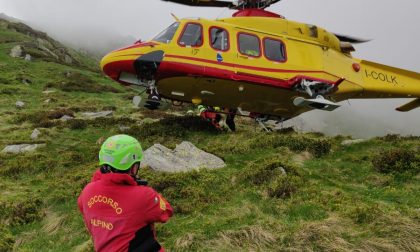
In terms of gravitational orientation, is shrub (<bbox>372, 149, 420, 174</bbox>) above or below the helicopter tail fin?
below

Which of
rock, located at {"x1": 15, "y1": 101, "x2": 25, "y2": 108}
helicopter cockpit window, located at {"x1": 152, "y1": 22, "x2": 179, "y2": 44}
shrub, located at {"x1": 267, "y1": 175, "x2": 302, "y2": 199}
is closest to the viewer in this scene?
shrub, located at {"x1": 267, "y1": 175, "x2": 302, "y2": 199}

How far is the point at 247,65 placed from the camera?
1435 cm

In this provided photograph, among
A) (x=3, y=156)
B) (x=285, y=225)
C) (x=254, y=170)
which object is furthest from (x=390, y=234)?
(x=3, y=156)

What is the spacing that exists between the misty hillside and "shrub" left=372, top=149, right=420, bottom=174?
3cm

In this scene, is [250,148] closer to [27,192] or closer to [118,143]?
[27,192]

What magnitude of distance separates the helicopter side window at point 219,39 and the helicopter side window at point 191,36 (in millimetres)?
396

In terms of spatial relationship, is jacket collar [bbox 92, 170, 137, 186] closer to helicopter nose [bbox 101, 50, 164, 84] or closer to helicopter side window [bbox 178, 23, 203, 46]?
helicopter nose [bbox 101, 50, 164, 84]

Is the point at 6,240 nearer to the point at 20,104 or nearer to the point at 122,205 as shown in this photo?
the point at 122,205

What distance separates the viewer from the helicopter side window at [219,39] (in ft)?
46.4

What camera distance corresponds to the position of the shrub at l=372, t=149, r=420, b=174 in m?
10.6

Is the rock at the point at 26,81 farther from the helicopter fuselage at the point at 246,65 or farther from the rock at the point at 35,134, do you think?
the helicopter fuselage at the point at 246,65

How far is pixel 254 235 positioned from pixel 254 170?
324 centimetres

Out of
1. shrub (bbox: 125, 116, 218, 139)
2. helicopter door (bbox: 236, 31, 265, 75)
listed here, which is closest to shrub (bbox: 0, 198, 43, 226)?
shrub (bbox: 125, 116, 218, 139)

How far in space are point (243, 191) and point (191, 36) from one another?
6475 millimetres
